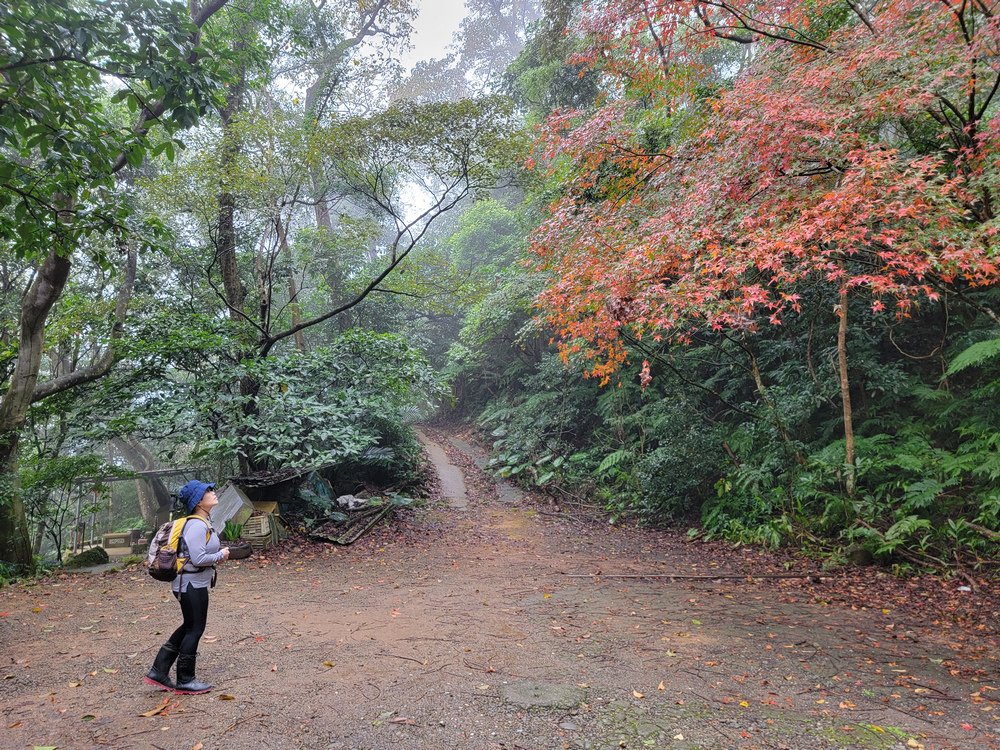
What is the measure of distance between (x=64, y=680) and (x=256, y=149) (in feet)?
28.9

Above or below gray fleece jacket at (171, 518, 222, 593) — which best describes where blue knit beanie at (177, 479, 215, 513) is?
above

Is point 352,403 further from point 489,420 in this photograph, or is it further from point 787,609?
point 489,420

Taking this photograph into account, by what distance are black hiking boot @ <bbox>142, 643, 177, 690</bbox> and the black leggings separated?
0.29 ft

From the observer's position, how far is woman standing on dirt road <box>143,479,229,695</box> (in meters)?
3.77

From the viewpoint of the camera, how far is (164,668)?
152 inches

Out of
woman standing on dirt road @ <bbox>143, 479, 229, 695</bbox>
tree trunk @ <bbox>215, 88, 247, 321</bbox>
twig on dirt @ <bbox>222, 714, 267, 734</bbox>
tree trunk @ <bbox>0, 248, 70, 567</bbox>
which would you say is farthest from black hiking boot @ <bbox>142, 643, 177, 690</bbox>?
tree trunk @ <bbox>215, 88, 247, 321</bbox>

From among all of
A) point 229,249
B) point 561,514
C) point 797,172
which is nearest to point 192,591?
point 797,172

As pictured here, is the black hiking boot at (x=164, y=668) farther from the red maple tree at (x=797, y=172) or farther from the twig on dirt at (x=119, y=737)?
the red maple tree at (x=797, y=172)

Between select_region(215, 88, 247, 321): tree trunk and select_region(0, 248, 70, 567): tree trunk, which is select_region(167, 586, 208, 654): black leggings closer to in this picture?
select_region(0, 248, 70, 567): tree trunk

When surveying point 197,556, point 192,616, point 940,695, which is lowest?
point 940,695

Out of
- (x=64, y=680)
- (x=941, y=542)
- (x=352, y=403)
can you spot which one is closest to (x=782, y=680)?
(x=941, y=542)

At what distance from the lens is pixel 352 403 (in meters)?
10.0

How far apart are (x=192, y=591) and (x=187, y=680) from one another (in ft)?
2.10

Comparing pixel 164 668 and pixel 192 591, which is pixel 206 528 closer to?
pixel 192 591
